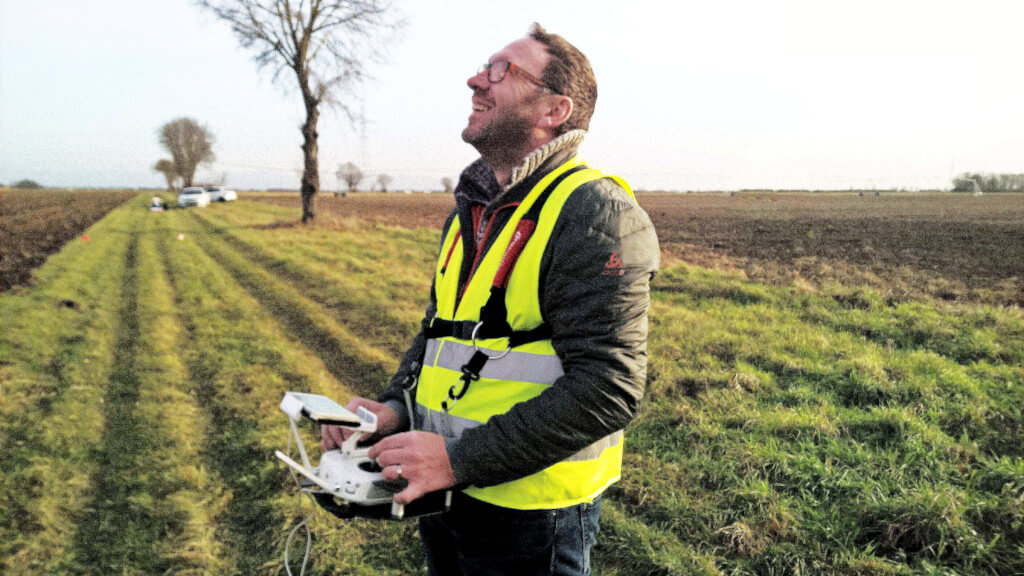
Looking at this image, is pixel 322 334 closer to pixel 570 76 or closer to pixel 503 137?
pixel 503 137

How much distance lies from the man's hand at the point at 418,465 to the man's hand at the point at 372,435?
0.39 meters

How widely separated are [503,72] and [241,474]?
12.9 ft

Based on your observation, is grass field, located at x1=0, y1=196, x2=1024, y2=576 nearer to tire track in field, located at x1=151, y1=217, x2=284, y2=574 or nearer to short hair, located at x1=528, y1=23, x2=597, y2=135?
tire track in field, located at x1=151, y1=217, x2=284, y2=574

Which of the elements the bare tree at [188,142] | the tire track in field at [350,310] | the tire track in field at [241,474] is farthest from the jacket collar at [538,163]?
the bare tree at [188,142]

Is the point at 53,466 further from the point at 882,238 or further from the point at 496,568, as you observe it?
the point at 882,238

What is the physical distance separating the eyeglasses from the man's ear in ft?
0.09

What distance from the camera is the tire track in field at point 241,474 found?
3439mm

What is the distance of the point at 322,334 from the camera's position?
306 inches

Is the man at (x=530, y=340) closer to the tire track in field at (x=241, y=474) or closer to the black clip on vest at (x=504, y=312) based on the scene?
the black clip on vest at (x=504, y=312)

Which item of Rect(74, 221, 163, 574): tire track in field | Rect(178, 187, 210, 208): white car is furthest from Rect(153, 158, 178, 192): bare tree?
Result: Rect(74, 221, 163, 574): tire track in field

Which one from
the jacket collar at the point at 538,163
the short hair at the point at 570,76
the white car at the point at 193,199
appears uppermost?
the white car at the point at 193,199

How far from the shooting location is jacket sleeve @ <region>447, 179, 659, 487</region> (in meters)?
1.31

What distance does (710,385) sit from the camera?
5496 millimetres

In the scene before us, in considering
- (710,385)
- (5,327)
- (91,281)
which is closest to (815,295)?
(710,385)
